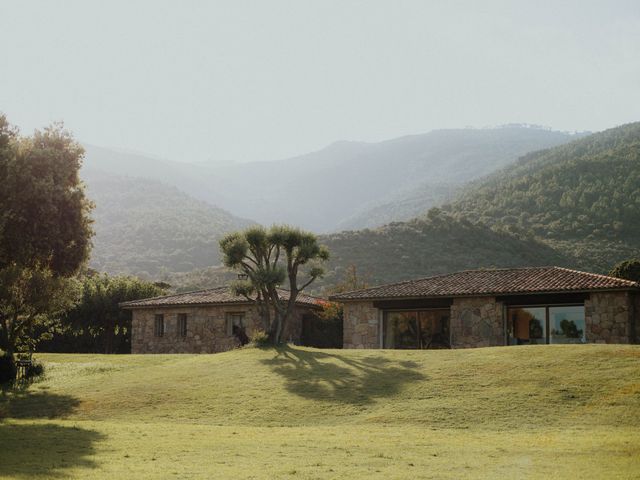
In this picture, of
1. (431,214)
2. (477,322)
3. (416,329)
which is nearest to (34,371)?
(416,329)

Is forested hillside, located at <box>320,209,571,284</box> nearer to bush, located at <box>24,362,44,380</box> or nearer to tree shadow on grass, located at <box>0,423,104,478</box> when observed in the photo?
bush, located at <box>24,362,44,380</box>

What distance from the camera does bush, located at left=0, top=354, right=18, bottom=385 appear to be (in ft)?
85.6

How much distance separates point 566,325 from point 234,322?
669 inches

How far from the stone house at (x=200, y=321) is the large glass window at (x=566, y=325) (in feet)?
42.5

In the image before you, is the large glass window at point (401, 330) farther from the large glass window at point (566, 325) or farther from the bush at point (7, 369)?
the bush at point (7, 369)

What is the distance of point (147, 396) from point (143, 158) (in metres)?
179

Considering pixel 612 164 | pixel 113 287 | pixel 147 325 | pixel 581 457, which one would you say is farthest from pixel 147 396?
pixel 612 164

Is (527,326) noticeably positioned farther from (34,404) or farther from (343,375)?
(34,404)

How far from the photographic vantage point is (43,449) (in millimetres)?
13023

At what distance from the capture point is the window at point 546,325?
29.0 metres

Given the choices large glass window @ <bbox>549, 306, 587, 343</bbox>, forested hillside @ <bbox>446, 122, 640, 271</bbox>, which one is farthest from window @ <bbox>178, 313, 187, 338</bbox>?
forested hillside @ <bbox>446, 122, 640, 271</bbox>

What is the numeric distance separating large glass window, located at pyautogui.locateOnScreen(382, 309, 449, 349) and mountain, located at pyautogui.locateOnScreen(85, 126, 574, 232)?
10782 cm

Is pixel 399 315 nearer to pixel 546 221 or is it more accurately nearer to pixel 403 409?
pixel 403 409

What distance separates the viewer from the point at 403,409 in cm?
1823
